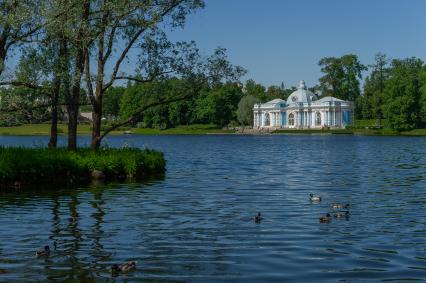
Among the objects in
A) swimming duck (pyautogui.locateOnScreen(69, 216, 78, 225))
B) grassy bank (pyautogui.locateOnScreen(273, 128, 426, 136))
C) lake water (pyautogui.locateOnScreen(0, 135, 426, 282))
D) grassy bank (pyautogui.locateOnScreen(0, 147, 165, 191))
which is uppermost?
grassy bank (pyautogui.locateOnScreen(273, 128, 426, 136))

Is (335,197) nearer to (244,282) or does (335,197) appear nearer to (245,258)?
(245,258)

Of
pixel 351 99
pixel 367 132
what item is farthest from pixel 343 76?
pixel 367 132


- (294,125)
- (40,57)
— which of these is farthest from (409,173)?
(294,125)

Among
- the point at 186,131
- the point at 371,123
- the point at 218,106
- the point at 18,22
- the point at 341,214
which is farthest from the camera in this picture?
the point at 218,106

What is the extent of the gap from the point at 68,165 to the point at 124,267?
20329 millimetres

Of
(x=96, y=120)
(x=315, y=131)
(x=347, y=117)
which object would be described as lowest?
(x=315, y=131)

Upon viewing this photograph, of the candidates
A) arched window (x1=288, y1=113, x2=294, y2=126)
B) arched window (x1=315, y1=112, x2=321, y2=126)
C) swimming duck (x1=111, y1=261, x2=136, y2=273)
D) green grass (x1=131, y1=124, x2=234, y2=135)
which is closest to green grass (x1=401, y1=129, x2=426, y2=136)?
arched window (x1=315, y1=112, x2=321, y2=126)

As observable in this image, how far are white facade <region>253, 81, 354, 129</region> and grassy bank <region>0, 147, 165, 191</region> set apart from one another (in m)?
150

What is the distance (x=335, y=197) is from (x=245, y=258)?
45.5 ft

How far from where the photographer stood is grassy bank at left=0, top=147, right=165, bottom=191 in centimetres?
3038

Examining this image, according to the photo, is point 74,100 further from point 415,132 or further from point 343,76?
point 343,76

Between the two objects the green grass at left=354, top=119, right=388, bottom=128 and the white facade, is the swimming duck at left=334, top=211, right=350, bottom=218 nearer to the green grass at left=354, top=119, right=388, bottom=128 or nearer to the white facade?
the green grass at left=354, top=119, right=388, bottom=128

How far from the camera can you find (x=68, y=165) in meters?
33.0

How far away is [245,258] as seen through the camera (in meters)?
15.1
